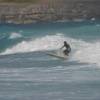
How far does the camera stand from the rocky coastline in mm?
63406

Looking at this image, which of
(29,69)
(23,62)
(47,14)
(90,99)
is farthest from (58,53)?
(47,14)

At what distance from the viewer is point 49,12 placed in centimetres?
6419

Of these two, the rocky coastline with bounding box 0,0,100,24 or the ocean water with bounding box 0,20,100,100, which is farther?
the rocky coastline with bounding box 0,0,100,24

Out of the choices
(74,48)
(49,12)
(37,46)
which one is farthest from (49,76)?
(49,12)

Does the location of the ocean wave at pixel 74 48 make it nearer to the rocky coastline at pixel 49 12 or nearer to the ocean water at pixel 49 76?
the ocean water at pixel 49 76

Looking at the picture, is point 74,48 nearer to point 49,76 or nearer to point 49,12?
point 49,76

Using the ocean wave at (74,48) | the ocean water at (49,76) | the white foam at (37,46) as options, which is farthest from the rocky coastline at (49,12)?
the ocean water at (49,76)

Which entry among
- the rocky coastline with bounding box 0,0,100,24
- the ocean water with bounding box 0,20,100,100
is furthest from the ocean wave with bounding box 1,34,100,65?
the rocky coastline with bounding box 0,0,100,24

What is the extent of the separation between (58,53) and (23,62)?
307 centimetres

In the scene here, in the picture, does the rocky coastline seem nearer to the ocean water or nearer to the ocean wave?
the ocean wave

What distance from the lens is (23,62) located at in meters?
28.2

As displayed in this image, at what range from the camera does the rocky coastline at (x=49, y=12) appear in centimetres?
6341

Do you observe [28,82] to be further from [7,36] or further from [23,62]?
[7,36]

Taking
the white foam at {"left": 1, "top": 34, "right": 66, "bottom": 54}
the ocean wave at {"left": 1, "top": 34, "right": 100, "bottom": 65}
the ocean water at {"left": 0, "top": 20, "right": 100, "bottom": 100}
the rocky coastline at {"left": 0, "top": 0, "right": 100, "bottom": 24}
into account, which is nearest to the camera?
the ocean water at {"left": 0, "top": 20, "right": 100, "bottom": 100}
